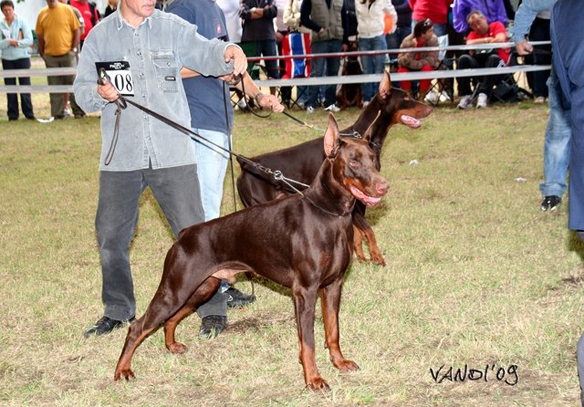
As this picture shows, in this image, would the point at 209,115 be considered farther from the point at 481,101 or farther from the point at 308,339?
the point at 481,101

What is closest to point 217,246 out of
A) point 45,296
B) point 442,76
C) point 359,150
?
point 359,150

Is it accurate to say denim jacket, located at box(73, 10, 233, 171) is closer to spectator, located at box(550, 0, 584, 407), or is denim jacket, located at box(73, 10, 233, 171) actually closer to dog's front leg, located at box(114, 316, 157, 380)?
dog's front leg, located at box(114, 316, 157, 380)

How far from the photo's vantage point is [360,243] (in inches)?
265

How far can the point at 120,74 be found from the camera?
4.79 m

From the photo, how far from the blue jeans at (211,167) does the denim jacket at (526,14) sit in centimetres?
309

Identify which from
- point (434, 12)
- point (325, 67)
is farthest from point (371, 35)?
point (434, 12)

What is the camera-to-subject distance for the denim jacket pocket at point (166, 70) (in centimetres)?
484

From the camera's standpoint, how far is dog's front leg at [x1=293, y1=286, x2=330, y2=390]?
4.25 metres

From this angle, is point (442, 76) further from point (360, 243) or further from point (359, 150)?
point (359, 150)

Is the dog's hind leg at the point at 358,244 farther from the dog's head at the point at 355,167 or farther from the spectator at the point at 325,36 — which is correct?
the spectator at the point at 325,36

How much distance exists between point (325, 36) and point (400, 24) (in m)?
2.16

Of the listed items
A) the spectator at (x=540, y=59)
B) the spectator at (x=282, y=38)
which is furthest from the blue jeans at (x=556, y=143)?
the spectator at (x=282, y=38)

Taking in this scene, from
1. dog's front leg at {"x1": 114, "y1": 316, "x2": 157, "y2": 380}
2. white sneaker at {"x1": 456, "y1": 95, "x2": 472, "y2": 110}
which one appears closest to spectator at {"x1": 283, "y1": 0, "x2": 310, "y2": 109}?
A: white sneaker at {"x1": 456, "y1": 95, "x2": 472, "y2": 110}

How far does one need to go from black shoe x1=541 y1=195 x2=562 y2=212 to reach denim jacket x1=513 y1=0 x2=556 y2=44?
4.77ft
